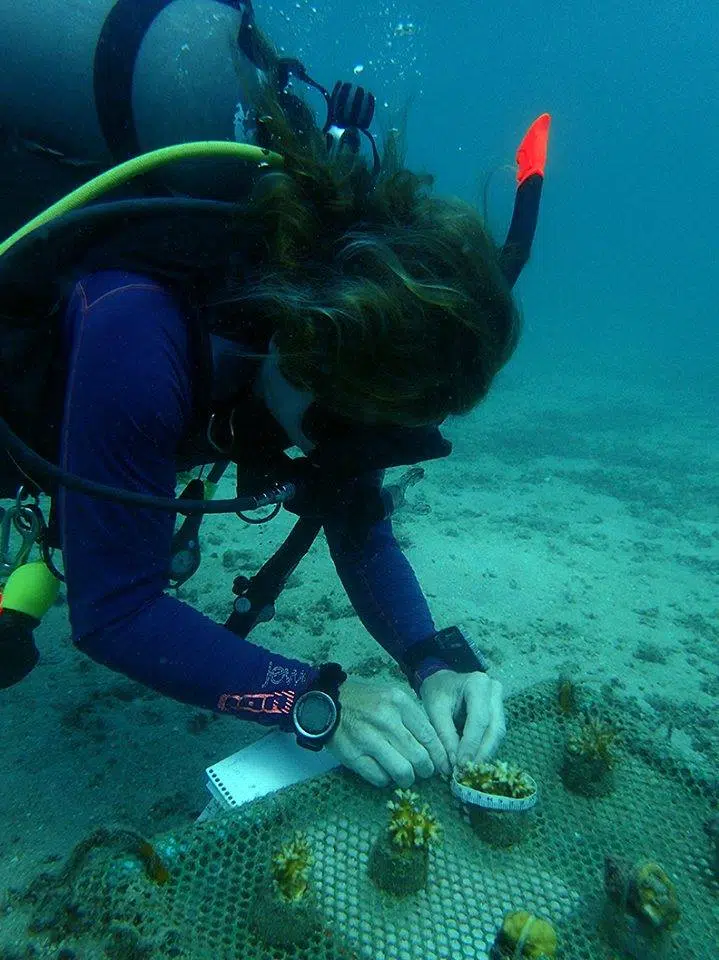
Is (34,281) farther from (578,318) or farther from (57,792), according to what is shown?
(578,318)

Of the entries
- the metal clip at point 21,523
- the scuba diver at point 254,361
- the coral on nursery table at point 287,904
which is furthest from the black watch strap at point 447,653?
the metal clip at point 21,523

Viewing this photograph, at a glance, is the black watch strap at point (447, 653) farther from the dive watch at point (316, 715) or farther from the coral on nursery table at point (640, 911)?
the coral on nursery table at point (640, 911)

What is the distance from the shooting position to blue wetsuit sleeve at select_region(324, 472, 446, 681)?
8.35 ft

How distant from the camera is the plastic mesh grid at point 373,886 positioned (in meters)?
1.37

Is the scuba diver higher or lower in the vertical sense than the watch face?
A: higher


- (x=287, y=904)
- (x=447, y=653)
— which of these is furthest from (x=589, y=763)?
(x=287, y=904)

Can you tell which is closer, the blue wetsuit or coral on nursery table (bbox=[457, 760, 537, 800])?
the blue wetsuit

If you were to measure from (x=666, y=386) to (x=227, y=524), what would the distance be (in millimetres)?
26958

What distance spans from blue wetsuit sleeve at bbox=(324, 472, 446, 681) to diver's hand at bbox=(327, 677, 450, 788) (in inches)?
26.3

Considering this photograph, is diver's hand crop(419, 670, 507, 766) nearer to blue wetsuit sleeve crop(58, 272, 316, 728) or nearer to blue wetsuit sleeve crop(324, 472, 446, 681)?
blue wetsuit sleeve crop(324, 472, 446, 681)

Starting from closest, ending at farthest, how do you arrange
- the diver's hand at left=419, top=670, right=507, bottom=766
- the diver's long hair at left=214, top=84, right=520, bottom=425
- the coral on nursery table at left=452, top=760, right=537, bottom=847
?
the diver's long hair at left=214, top=84, right=520, bottom=425
the coral on nursery table at left=452, top=760, right=537, bottom=847
the diver's hand at left=419, top=670, right=507, bottom=766

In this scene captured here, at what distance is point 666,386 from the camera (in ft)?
89.7

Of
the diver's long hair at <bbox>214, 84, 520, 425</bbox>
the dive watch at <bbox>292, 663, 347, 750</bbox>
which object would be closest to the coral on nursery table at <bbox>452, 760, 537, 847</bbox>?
the dive watch at <bbox>292, 663, 347, 750</bbox>

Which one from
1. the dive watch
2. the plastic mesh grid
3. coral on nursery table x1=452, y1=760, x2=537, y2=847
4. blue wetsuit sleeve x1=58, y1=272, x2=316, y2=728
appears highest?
blue wetsuit sleeve x1=58, y1=272, x2=316, y2=728
